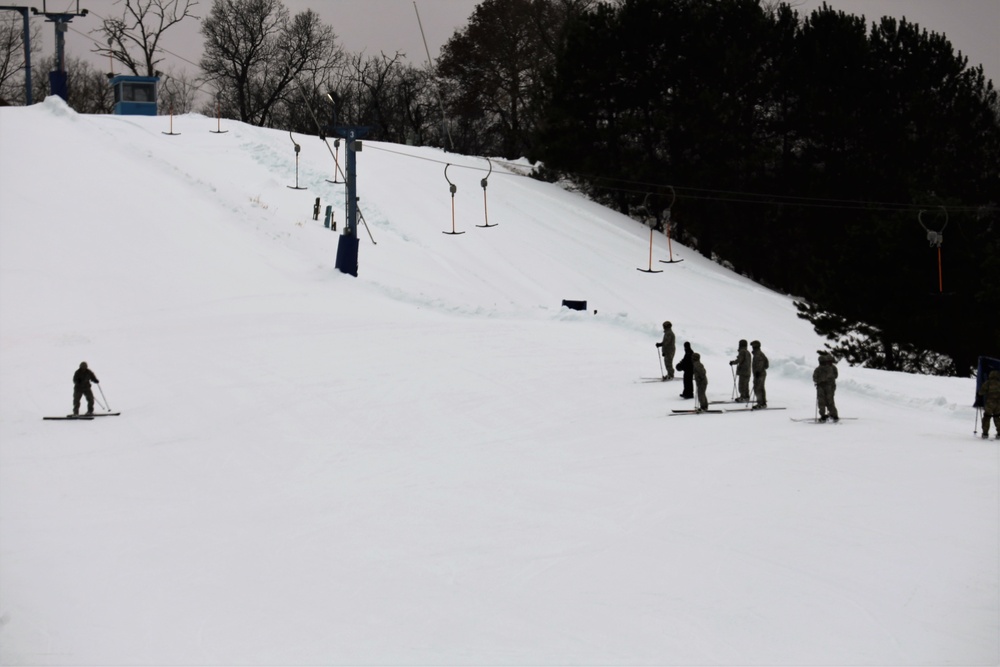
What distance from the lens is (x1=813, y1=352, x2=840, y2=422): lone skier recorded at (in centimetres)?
1859

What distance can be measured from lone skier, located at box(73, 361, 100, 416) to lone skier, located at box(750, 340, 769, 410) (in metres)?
11.2

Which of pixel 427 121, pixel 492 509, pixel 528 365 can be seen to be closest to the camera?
pixel 492 509

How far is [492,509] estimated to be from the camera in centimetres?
1505

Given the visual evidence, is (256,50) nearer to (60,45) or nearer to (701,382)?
(60,45)

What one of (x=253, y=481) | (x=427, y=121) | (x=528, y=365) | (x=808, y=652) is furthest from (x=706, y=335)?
(x=427, y=121)

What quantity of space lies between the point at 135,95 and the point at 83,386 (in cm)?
3798

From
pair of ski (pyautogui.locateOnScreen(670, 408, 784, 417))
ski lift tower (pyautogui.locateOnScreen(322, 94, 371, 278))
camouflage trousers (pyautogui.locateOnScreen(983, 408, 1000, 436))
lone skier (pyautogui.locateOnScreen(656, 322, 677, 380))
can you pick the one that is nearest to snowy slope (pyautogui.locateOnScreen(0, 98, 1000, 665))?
pair of ski (pyautogui.locateOnScreen(670, 408, 784, 417))

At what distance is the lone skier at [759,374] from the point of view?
66.6 feet

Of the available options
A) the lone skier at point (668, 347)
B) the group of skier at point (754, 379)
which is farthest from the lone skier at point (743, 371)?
the lone skier at point (668, 347)

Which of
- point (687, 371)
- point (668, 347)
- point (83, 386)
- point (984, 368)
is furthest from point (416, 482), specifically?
point (984, 368)

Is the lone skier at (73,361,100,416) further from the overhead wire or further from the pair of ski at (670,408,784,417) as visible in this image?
the overhead wire

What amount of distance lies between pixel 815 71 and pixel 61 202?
31.8m

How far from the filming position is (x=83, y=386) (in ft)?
67.7

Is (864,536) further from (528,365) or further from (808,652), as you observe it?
(528,365)
